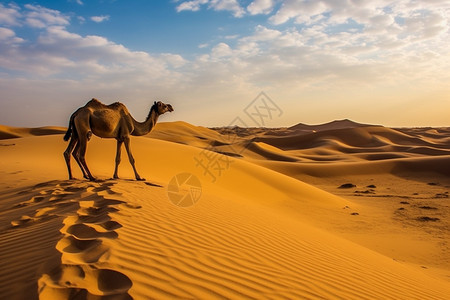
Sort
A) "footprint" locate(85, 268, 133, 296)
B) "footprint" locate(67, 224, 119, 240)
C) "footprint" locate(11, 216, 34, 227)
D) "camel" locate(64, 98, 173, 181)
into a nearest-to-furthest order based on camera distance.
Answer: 1. "footprint" locate(85, 268, 133, 296)
2. "footprint" locate(67, 224, 119, 240)
3. "footprint" locate(11, 216, 34, 227)
4. "camel" locate(64, 98, 173, 181)

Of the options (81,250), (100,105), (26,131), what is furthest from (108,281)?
(26,131)

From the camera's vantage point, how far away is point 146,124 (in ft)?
29.1

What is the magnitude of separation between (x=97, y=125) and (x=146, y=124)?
1557 millimetres

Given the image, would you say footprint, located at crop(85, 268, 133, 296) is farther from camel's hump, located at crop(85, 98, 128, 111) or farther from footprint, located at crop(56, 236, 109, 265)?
camel's hump, located at crop(85, 98, 128, 111)

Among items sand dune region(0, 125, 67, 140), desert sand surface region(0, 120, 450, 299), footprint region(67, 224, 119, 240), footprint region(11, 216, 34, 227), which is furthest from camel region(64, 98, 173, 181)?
sand dune region(0, 125, 67, 140)

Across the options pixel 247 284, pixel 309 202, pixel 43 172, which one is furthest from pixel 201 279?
pixel 309 202

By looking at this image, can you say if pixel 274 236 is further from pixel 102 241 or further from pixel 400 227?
pixel 400 227

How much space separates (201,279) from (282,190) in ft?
39.1

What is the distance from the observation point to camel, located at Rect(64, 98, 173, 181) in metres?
7.45

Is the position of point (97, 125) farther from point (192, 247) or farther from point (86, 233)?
point (192, 247)

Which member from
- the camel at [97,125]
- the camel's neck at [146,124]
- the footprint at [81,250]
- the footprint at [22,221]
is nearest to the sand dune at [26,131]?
the camel's neck at [146,124]

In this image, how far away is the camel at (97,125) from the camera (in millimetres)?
7449

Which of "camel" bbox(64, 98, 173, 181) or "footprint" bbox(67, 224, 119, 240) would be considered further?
"camel" bbox(64, 98, 173, 181)

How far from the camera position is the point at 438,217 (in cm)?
1161
